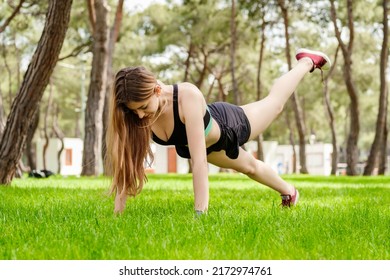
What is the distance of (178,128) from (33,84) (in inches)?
198

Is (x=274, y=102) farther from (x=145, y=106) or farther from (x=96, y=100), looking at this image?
(x=96, y=100)

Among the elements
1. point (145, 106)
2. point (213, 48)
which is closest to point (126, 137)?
point (145, 106)

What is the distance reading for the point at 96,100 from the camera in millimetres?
18234

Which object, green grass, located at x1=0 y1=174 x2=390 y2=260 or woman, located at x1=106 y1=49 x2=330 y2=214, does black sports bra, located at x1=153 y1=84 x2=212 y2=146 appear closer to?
woman, located at x1=106 y1=49 x2=330 y2=214

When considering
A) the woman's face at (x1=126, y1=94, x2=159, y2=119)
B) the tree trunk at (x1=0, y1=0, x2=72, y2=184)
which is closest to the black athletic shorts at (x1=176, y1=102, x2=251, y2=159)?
the woman's face at (x1=126, y1=94, x2=159, y2=119)

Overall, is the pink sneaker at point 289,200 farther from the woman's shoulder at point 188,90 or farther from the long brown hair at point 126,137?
the woman's shoulder at point 188,90

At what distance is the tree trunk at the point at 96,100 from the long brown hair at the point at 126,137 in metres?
12.6

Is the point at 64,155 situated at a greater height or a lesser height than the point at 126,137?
lesser

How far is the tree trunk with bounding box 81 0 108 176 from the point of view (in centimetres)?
1775

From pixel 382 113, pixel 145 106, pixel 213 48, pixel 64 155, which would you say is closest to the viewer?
pixel 145 106

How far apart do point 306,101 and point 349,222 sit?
128 feet

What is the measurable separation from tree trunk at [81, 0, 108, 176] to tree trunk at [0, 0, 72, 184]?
7.90 metres

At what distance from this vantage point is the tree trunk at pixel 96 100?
58.2 feet
